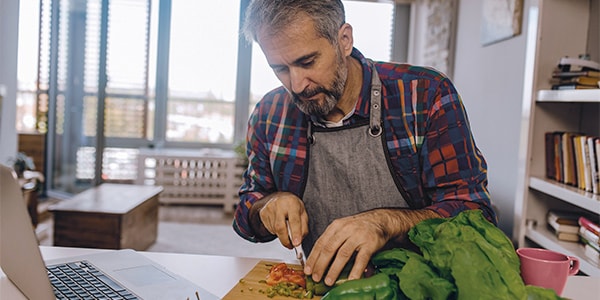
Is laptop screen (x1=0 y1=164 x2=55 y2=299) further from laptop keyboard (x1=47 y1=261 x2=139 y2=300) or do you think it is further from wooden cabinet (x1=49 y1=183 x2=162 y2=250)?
wooden cabinet (x1=49 y1=183 x2=162 y2=250)

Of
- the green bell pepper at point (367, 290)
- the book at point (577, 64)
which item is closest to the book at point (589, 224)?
the book at point (577, 64)

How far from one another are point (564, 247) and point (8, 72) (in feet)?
14.3

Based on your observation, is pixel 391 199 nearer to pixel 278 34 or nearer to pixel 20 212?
pixel 278 34

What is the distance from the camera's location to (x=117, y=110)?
6.09 meters

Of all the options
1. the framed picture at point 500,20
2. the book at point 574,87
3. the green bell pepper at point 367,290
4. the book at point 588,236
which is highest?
the framed picture at point 500,20

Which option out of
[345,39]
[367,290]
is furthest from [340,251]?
[345,39]

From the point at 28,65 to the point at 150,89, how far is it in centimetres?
132

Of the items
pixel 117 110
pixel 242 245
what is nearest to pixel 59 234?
pixel 242 245

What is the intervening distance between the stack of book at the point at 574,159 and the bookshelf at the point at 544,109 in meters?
0.04

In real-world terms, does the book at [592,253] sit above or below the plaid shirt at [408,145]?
below

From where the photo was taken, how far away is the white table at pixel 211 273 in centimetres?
107

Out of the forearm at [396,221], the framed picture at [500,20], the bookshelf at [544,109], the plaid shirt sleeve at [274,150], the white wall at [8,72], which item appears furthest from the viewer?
the white wall at [8,72]

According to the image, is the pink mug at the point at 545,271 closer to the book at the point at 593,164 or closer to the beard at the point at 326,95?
the beard at the point at 326,95

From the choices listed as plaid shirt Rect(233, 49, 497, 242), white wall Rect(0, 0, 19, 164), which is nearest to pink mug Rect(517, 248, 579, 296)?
plaid shirt Rect(233, 49, 497, 242)
